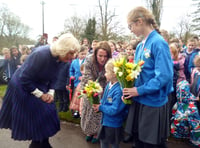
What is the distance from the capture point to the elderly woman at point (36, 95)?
2229 mm

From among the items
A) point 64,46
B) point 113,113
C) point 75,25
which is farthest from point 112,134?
point 75,25

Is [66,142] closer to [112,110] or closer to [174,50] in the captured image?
[112,110]

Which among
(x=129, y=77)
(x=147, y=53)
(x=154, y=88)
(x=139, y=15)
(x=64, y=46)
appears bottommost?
(x=154, y=88)

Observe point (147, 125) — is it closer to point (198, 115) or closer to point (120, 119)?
point (120, 119)

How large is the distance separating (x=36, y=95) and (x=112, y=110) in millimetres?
998

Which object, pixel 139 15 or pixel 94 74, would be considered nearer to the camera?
pixel 139 15

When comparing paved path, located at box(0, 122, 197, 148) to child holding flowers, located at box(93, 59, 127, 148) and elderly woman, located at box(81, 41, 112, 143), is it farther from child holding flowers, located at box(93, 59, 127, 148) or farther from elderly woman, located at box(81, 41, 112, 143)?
child holding flowers, located at box(93, 59, 127, 148)

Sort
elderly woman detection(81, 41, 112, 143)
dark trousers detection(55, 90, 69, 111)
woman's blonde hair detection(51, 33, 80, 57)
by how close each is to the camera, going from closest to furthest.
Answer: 1. woman's blonde hair detection(51, 33, 80, 57)
2. elderly woman detection(81, 41, 112, 143)
3. dark trousers detection(55, 90, 69, 111)

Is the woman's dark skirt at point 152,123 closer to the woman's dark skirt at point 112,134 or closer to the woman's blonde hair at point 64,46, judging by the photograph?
the woman's dark skirt at point 112,134

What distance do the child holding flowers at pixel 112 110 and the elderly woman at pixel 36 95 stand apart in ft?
2.03

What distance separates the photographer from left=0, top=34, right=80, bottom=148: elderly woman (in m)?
2.23

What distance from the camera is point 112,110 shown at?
2.43 meters

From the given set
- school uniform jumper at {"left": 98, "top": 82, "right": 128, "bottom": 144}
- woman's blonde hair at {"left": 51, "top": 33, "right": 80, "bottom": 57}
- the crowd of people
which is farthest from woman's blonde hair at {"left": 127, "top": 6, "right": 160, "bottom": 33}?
school uniform jumper at {"left": 98, "top": 82, "right": 128, "bottom": 144}

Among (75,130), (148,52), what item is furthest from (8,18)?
(148,52)
